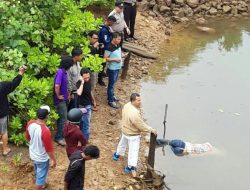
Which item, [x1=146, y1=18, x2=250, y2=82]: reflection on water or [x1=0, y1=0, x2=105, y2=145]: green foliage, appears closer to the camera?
[x1=0, y1=0, x2=105, y2=145]: green foliage

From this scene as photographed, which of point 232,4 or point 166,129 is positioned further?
point 232,4

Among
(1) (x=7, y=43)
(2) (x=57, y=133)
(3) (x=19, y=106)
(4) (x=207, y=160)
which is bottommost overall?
(4) (x=207, y=160)

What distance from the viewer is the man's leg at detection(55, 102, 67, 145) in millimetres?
8781

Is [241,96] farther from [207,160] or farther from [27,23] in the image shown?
[27,23]

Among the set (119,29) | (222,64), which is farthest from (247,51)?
(119,29)

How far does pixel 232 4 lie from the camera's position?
743 inches

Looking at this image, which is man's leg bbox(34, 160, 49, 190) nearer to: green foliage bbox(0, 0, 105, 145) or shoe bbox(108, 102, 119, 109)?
green foliage bbox(0, 0, 105, 145)

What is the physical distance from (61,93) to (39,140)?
5.21 ft

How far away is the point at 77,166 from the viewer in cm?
653

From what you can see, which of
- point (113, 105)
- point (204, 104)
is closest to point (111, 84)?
point (113, 105)

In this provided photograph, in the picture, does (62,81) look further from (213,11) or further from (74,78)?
(213,11)

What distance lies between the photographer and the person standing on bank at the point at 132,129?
836cm

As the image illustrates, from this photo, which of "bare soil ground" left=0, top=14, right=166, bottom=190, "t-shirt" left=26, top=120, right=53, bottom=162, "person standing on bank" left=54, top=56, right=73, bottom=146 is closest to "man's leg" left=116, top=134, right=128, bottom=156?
"bare soil ground" left=0, top=14, right=166, bottom=190

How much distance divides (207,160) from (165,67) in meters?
4.58
